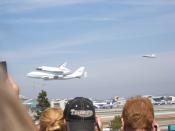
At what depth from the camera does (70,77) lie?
4441 inches

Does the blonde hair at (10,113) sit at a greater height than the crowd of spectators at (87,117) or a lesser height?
greater

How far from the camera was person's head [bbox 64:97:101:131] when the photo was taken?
2.85 meters

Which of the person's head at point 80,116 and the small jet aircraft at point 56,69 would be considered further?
the small jet aircraft at point 56,69

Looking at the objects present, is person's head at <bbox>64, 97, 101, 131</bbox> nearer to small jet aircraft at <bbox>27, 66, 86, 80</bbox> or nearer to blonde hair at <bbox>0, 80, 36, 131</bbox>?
blonde hair at <bbox>0, 80, 36, 131</bbox>

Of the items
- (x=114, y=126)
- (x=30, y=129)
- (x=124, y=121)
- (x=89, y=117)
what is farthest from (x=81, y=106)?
(x=114, y=126)

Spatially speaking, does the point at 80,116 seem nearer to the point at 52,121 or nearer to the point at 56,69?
the point at 52,121

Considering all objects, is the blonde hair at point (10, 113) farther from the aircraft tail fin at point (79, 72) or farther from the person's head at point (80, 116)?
the aircraft tail fin at point (79, 72)

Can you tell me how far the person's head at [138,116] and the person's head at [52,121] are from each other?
444mm

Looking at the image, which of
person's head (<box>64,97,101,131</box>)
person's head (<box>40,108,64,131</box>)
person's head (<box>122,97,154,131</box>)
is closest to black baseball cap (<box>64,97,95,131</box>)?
person's head (<box>64,97,101,131</box>)

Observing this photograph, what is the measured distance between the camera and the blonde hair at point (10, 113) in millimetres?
736

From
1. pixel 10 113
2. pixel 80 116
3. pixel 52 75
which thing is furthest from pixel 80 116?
→ pixel 52 75

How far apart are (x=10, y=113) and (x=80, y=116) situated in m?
2.18

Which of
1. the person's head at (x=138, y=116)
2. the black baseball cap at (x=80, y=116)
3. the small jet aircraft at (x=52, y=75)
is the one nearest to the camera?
the black baseball cap at (x=80, y=116)

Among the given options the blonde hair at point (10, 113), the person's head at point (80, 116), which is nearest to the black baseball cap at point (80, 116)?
the person's head at point (80, 116)
